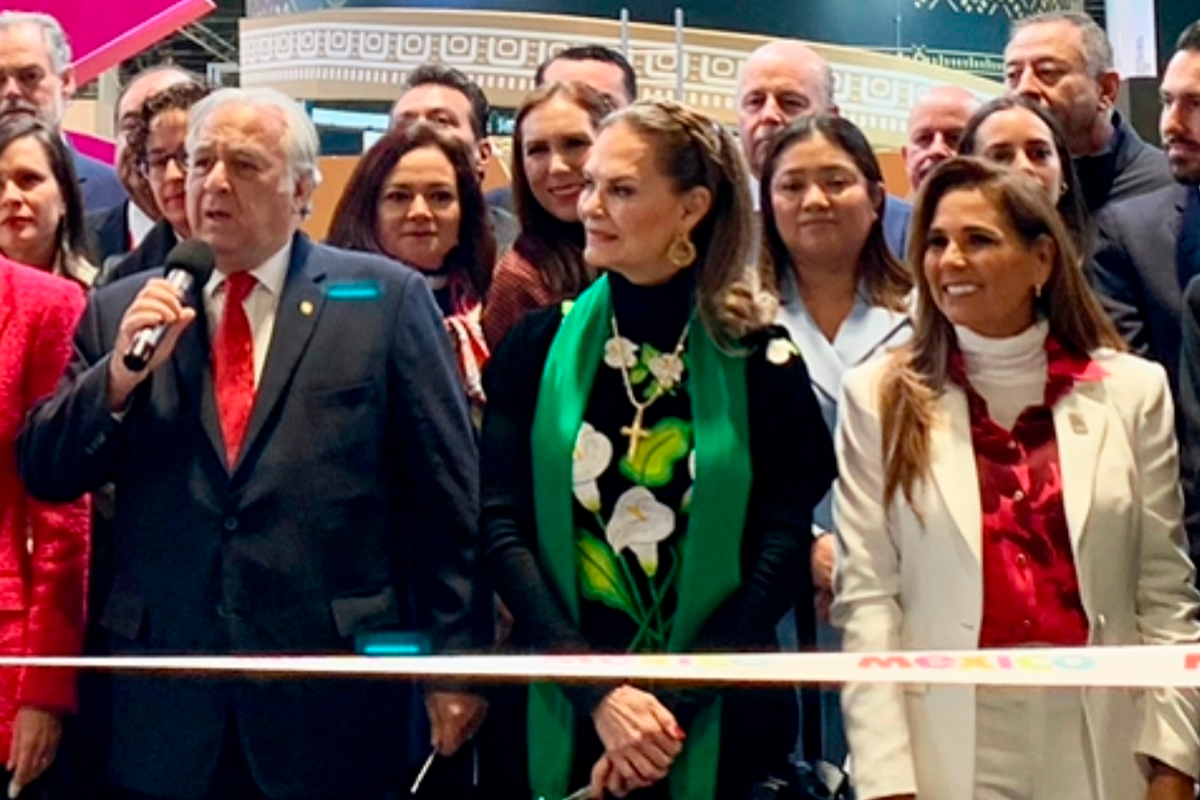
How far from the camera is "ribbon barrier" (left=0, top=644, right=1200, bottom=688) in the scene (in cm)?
250

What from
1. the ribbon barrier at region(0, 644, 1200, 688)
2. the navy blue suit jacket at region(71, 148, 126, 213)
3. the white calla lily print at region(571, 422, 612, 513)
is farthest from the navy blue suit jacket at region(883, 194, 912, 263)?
the navy blue suit jacket at region(71, 148, 126, 213)

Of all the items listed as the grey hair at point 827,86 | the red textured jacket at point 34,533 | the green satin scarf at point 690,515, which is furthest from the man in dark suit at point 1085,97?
the red textured jacket at point 34,533

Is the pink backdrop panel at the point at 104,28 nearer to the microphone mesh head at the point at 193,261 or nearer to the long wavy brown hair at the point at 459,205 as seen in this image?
the long wavy brown hair at the point at 459,205

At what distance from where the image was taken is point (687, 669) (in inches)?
107

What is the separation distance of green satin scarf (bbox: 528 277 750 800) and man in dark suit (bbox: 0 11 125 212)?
6.41 ft

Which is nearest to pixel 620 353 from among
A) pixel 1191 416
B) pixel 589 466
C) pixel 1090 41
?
pixel 589 466

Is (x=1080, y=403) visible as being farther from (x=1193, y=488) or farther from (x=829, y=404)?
(x=829, y=404)

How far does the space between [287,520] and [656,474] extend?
60cm

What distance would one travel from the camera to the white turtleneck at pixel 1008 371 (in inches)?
121

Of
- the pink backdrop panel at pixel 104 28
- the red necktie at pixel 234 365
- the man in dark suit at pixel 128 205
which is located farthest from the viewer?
the pink backdrop panel at pixel 104 28

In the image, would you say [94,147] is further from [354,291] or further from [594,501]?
[594,501]

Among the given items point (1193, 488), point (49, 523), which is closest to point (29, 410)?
point (49, 523)

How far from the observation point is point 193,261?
3.04 meters

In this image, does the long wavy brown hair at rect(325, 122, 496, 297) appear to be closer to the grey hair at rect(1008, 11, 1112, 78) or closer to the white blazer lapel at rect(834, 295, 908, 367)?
the white blazer lapel at rect(834, 295, 908, 367)
